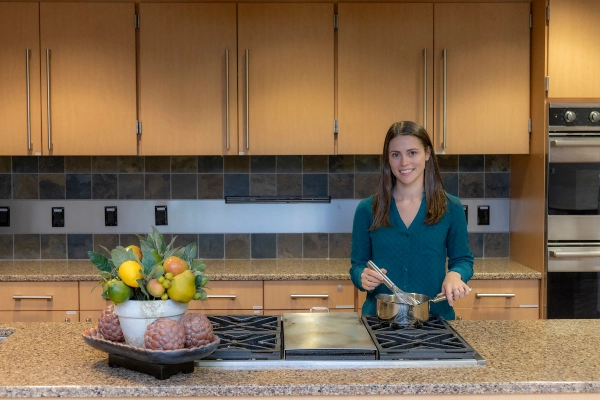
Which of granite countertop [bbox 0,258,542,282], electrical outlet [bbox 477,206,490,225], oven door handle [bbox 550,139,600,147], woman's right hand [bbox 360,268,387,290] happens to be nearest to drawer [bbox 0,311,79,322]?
granite countertop [bbox 0,258,542,282]

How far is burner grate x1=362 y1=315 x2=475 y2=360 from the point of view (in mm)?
1833

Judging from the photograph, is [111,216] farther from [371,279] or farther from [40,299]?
[371,279]

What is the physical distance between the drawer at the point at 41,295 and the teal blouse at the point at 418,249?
1.62 m

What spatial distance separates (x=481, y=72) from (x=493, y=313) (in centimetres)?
122

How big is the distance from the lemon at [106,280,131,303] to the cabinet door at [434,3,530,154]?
2343 mm

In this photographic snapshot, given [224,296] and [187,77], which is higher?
[187,77]

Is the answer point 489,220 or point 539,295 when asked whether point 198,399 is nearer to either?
point 539,295

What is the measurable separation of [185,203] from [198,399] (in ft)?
8.05

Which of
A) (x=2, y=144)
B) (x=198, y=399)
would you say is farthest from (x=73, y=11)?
(x=198, y=399)

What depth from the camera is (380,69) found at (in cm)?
368

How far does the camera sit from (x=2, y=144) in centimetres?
365

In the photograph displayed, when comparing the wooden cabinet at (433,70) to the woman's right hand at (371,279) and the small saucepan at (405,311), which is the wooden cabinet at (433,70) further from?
the small saucepan at (405,311)

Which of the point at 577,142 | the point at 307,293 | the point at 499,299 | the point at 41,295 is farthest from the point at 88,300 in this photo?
the point at 577,142

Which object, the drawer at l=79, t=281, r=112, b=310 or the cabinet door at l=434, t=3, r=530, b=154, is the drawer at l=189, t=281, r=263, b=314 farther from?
the cabinet door at l=434, t=3, r=530, b=154
